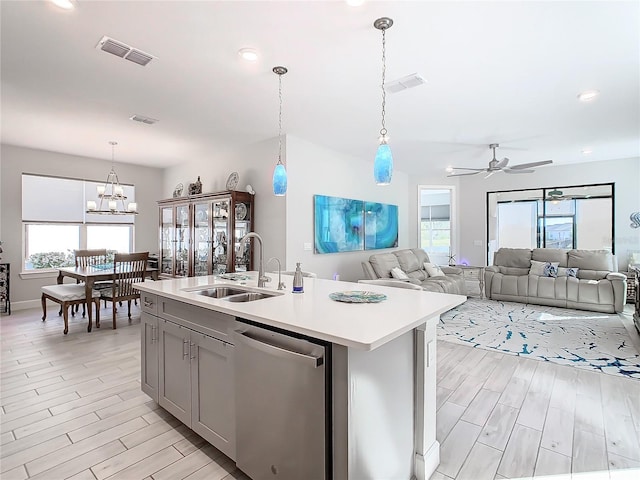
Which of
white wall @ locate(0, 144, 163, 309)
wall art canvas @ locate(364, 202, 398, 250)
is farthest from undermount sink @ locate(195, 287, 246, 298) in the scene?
white wall @ locate(0, 144, 163, 309)

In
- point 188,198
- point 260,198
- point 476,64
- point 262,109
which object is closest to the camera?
point 476,64

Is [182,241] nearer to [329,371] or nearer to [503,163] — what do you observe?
[329,371]

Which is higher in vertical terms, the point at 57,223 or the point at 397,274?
the point at 57,223

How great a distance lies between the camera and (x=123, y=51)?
259 centimetres

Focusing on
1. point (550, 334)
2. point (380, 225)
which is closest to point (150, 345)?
point (550, 334)

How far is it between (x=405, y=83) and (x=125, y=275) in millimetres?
4412

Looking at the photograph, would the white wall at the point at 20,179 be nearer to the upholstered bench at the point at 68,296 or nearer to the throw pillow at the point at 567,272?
the upholstered bench at the point at 68,296

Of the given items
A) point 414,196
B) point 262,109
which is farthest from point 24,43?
point 414,196

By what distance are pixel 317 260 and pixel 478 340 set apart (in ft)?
8.36

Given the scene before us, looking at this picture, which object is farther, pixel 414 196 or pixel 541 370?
pixel 414 196

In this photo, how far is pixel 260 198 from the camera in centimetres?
512

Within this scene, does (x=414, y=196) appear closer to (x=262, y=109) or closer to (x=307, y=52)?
(x=262, y=109)

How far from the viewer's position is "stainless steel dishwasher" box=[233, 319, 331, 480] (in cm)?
136

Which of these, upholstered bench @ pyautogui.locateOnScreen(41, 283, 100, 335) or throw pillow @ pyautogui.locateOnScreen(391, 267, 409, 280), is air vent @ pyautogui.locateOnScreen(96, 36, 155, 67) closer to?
upholstered bench @ pyautogui.locateOnScreen(41, 283, 100, 335)
